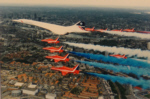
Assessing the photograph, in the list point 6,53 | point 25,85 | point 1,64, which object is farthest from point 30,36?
point 25,85

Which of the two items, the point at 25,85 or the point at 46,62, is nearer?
the point at 25,85

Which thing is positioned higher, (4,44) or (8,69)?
(4,44)

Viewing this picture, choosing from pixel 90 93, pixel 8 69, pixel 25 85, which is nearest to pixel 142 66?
pixel 90 93

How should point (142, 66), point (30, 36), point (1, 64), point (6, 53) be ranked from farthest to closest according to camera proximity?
point (30, 36) → point (6, 53) → point (1, 64) → point (142, 66)

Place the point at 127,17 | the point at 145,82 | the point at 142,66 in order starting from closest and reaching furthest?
1. the point at 145,82
2. the point at 142,66
3. the point at 127,17

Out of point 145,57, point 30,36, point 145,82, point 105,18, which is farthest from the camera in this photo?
point 105,18

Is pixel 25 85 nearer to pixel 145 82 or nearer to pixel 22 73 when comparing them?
pixel 22 73

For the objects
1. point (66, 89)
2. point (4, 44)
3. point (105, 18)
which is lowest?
point (66, 89)

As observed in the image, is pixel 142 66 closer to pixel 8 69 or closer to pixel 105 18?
pixel 8 69

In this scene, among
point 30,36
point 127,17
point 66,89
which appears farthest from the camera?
point 127,17
